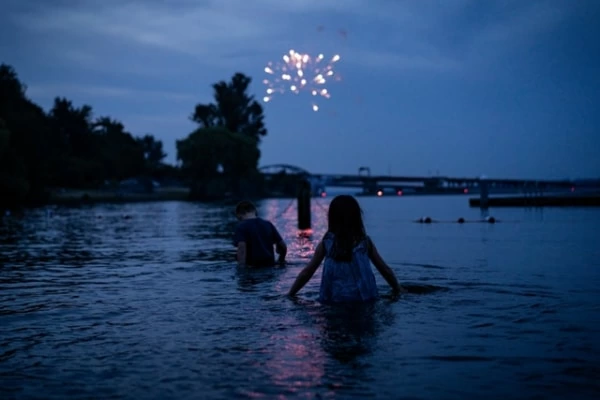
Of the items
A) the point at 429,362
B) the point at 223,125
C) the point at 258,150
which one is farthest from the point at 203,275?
the point at 223,125

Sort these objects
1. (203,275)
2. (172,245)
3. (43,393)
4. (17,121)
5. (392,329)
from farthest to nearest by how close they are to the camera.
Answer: (17,121), (172,245), (203,275), (392,329), (43,393)

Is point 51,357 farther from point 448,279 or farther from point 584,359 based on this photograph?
point 448,279

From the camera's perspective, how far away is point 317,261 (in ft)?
29.6

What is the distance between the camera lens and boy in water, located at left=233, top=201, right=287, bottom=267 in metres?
13.5

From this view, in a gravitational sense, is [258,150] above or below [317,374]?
above

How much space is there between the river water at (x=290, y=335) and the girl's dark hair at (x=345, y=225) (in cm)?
73

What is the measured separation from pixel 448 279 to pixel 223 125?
383 feet

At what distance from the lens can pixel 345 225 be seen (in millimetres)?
8883

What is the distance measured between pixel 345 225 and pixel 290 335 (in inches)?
65.0

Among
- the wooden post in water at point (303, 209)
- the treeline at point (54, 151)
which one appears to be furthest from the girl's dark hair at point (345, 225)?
the treeline at point (54, 151)

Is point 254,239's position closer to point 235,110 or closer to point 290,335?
point 290,335

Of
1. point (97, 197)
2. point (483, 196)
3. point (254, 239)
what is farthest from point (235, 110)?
point (254, 239)

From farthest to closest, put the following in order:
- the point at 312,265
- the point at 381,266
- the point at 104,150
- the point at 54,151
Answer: the point at 104,150
the point at 54,151
the point at 381,266
the point at 312,265

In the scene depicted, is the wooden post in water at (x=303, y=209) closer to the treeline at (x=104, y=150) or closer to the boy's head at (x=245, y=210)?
the boy's head at (x=245, y=210)
